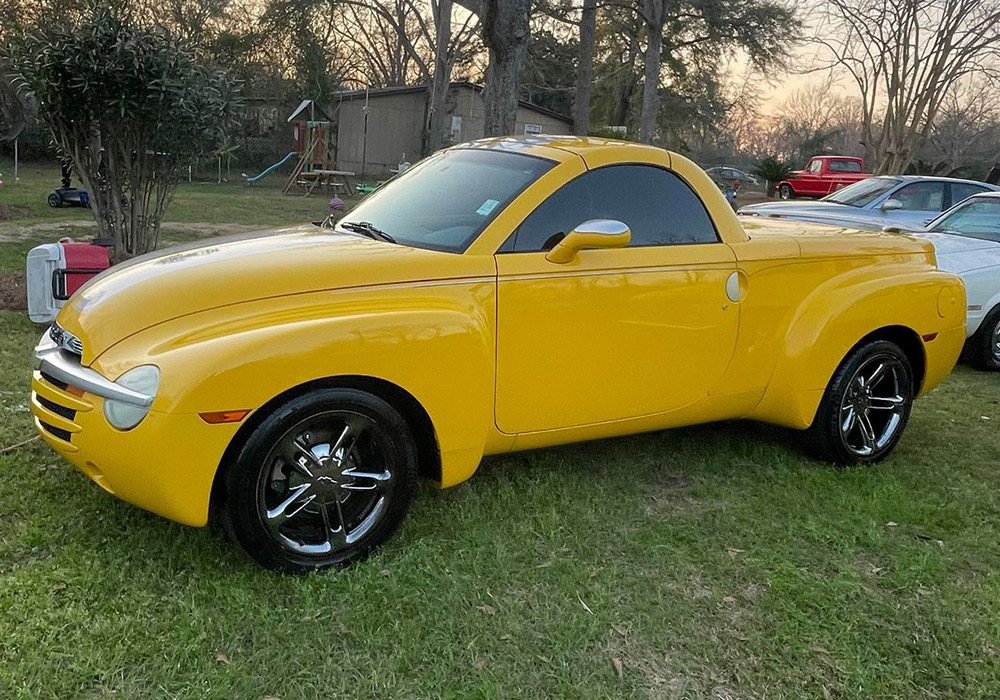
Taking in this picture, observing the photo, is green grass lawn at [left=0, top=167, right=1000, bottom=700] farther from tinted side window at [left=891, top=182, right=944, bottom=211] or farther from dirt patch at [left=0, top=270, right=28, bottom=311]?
tinted side window at [left=891, top=182, right=944, bottom=211]

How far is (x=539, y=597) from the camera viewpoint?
3.25m

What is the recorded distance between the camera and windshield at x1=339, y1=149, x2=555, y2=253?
3.77 meters

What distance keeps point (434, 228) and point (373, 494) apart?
124cm

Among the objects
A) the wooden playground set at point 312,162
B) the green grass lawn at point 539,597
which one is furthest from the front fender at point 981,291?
the wooden playground set at point 312,162

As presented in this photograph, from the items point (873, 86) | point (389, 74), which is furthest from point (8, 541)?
point (389, 74)

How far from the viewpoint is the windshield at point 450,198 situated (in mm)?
3770

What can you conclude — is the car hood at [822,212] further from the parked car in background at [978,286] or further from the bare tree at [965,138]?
the bare tree at [965,138]

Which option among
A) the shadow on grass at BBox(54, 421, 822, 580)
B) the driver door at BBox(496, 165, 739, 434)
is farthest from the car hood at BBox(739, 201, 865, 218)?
the driver door at BBox(496, 165, 739, 434)

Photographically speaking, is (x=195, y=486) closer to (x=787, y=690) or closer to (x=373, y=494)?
(x=373, y=494)

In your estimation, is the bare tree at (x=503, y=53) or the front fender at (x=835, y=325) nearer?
the front fender at (x=835, y=325)

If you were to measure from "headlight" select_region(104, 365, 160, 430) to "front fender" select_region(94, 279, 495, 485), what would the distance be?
0.12ft

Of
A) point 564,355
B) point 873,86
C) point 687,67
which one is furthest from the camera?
point 687,67

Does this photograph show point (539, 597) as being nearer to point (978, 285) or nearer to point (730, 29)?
point (978, 285)

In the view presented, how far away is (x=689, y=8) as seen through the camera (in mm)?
30469
